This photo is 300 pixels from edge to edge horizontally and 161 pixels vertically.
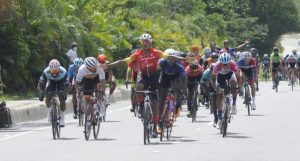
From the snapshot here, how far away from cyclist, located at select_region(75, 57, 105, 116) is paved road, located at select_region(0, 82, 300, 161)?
106 cm

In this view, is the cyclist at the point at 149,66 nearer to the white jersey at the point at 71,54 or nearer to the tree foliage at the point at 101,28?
the tree foliage at the point at 101,28

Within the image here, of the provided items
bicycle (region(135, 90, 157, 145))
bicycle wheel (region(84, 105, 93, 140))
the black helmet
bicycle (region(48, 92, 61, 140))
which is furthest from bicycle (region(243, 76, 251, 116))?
bicycle (region(135, 90, 157, 145))

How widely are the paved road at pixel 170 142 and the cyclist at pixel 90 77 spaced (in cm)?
106

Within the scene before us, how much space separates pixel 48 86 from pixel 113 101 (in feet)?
44.2

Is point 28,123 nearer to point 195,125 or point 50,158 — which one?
point 195,125

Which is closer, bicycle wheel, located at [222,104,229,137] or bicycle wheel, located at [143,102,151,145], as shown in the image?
bicycle wheel, located at [143,102,151,145]

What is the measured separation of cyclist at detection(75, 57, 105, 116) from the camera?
1989 centimetres

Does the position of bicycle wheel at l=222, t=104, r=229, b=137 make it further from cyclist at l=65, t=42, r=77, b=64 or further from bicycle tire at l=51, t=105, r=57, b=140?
cyclist at l=65, t=42, r=77, b=64

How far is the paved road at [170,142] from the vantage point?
15.9 metres

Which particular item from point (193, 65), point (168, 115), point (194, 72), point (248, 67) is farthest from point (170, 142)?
point (248, 67)

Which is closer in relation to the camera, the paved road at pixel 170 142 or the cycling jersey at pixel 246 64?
the paved road at pixel 170 142

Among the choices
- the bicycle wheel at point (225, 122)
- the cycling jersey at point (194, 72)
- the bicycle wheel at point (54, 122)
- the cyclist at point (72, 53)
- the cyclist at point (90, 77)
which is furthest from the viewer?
the cyclist at point (72, 53)

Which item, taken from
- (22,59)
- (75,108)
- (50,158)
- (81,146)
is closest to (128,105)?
(22,59)

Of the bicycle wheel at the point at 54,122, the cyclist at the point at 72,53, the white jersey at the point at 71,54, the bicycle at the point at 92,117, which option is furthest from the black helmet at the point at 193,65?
the white jersey at the point at 71,54
